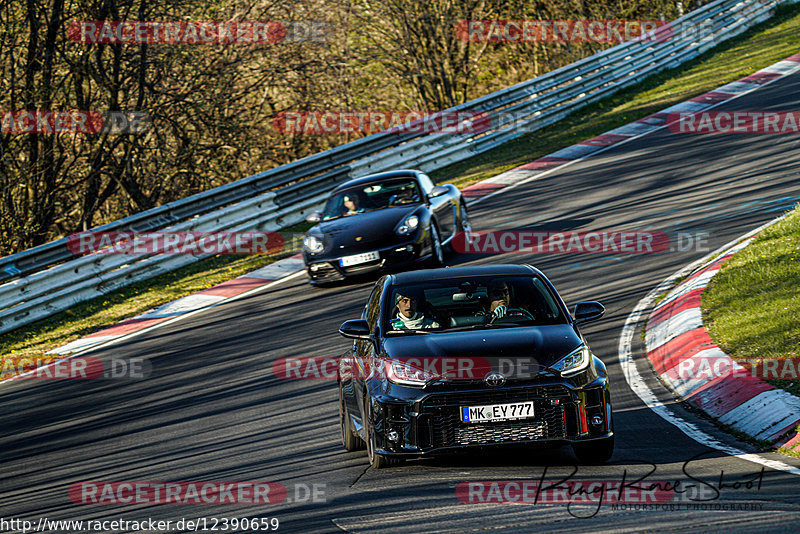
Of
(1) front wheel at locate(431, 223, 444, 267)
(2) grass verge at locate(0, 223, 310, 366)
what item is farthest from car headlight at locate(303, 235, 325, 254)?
(2) grass verge at locate(0, 223, 310, 366)

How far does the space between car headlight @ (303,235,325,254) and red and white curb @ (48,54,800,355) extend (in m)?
1.34

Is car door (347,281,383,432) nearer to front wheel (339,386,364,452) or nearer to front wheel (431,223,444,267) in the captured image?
front wheel (339,386,364,452)

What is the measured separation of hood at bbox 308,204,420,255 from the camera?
47.6ft

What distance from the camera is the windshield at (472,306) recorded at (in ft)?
25.0

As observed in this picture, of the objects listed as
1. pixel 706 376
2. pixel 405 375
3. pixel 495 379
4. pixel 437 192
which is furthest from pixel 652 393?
pixel 437 192

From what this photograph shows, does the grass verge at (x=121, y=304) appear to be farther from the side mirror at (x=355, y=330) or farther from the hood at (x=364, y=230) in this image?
the side mirror at (x=355, y=330)

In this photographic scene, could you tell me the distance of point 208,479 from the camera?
7598mm

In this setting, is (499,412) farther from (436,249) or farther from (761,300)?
(436,249)

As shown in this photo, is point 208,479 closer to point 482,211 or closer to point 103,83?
point 482,211

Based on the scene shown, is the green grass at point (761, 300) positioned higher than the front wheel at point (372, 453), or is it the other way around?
the front wheel at point (372, 453)

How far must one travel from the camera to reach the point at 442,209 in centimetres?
1552

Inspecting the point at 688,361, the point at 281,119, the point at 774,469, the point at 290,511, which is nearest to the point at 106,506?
the point at 290,511

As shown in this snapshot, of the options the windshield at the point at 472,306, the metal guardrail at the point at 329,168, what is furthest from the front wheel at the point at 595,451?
the metal guardrail at the point at 329,168

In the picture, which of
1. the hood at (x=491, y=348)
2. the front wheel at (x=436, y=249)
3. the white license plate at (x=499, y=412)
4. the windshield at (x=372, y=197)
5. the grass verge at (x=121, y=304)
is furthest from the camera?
the windshield at (x=372, y=197)
